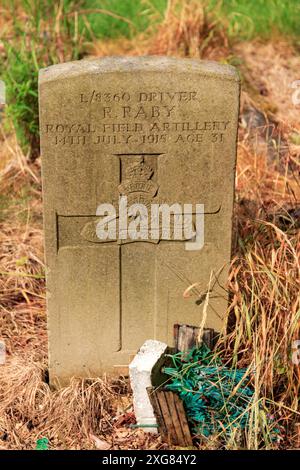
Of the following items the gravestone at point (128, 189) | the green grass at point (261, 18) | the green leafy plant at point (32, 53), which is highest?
the green grass at point (261, 18)

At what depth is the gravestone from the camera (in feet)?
10.1

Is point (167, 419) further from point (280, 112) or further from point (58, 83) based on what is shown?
point (280, 112)

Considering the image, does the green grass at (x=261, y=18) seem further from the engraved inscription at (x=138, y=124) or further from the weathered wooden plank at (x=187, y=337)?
the weathered wooden plank at (x=187, y=337)

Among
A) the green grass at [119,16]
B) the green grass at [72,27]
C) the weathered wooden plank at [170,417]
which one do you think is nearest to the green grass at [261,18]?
the green grass at [72,27]

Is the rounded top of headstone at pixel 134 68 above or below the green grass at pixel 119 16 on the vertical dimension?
below

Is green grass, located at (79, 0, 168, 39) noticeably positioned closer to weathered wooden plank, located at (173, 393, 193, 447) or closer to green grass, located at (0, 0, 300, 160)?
green grass, located at (0, 0, 300, 160)

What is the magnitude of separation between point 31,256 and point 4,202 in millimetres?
801

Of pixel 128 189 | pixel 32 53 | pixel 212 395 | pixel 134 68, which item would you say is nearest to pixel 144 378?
pixel 212 395

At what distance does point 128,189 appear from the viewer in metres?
3.25

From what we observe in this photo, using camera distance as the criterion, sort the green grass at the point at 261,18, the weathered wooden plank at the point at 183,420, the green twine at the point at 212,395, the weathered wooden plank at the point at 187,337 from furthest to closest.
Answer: the green grass at the point at 261,18, the weathered wooden plank at the point at 187,337, the green twine at the point at 212,395, the weathered wooden plank at the point at 183,420

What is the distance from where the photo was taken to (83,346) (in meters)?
3.53

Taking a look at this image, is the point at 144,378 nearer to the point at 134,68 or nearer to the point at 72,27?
the point at 134,68

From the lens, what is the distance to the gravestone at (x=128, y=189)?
309cm

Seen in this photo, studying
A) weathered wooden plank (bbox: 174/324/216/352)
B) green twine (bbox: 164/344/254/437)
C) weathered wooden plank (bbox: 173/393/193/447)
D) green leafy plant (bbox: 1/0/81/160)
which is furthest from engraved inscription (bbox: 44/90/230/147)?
green leafy plant (bbox: 1/0/81/160)
